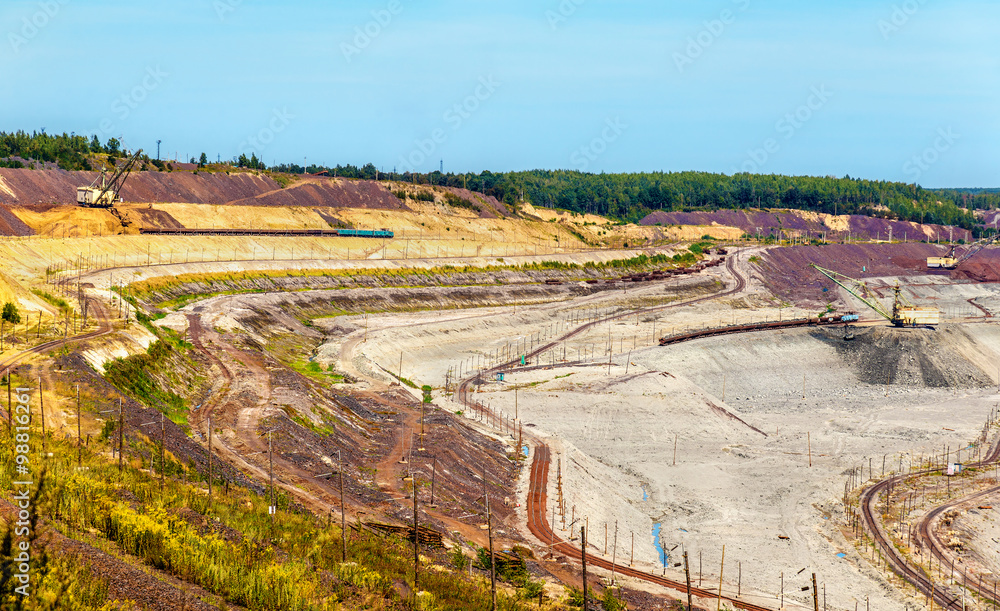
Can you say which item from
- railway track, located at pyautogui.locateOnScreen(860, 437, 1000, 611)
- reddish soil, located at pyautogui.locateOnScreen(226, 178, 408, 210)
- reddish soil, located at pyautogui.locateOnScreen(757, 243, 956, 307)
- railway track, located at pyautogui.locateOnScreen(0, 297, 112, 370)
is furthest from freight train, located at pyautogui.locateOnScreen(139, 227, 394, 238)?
railway track, located at pyautogui.locateOnScreen(860, 437, 1000, 611)

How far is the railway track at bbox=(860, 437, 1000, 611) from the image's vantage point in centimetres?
3903

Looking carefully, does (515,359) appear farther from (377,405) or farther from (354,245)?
(354,245)

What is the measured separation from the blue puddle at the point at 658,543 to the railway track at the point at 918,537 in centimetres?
1128

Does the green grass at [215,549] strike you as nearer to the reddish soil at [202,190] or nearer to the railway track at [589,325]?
the railway track at [589,325]

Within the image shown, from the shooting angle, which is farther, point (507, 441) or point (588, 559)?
point (507, 441)

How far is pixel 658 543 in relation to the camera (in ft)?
150

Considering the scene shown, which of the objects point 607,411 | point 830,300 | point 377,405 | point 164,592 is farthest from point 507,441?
point 830,300

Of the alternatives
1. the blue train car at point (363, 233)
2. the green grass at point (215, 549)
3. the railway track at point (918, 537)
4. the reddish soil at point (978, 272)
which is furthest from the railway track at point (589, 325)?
the reddish soil at point (978, 272)

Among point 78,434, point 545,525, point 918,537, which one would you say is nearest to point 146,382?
point 78,434

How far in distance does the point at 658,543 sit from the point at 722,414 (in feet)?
106

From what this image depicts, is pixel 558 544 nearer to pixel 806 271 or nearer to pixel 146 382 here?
pixel 146 382

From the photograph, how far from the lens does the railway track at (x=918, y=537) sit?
128 ft

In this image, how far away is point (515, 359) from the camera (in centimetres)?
9162

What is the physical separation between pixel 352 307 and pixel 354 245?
3635 centimetres
